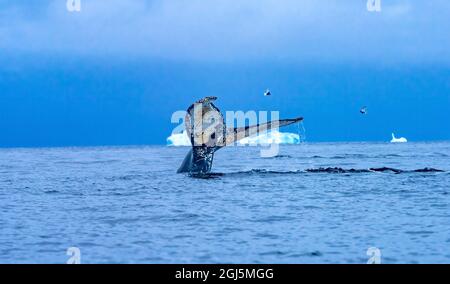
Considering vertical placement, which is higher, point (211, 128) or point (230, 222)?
point (211, 128)

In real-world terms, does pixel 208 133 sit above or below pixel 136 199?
above

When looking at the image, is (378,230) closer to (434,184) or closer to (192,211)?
(192,211)

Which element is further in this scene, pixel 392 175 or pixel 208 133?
pixel 392 175

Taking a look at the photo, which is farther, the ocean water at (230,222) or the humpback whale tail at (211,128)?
the humpback whale tail at (211,128)

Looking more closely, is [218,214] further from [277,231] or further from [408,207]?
[408,207]

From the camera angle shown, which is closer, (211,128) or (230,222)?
(230,222)

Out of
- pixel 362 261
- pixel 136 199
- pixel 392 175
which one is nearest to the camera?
pixel 362 261

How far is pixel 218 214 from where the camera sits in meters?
17.1

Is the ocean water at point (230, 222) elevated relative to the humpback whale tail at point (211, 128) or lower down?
lower down

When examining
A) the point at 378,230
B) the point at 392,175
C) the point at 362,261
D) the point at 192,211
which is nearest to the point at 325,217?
the point at 378,230

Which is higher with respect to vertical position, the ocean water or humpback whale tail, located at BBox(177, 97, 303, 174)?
humpback whale tail, located at BBox(177, 97, 303, 174)

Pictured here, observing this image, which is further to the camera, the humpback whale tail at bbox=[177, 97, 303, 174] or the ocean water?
the humpback whale tail at bbox=[177, 97, 303, 174]
